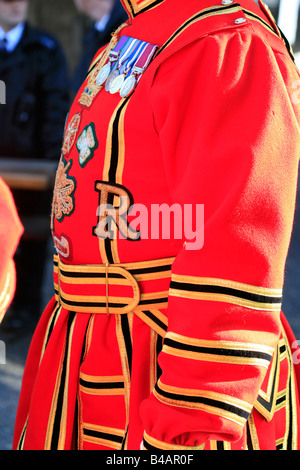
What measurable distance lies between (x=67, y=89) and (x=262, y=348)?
2984mm

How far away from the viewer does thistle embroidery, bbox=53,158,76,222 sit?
119 centimetres

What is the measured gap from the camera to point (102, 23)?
3.92 metres

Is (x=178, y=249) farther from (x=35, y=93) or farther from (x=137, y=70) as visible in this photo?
(x=35, y=93)

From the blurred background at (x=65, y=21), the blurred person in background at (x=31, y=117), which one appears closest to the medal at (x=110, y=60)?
the blurred person in background at (x=31, y=117)

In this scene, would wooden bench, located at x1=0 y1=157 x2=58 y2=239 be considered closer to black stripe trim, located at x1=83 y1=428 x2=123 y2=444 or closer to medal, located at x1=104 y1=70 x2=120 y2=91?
medal, located at x1=104 y1=70 x2=120 y2=91

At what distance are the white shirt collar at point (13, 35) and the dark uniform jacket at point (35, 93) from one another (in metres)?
0.05

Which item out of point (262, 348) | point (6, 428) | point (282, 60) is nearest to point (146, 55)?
point (282, 60)

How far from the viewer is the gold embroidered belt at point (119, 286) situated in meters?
1.12

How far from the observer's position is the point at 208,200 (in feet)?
3.17

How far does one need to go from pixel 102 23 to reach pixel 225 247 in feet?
10.9

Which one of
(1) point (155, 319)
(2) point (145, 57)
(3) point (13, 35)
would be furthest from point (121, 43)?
(3) point (13, 35)

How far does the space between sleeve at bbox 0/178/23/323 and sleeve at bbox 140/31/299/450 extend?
32 cm

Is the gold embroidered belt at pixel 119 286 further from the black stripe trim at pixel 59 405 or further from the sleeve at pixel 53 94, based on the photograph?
the sleeve at pixel 53 94
